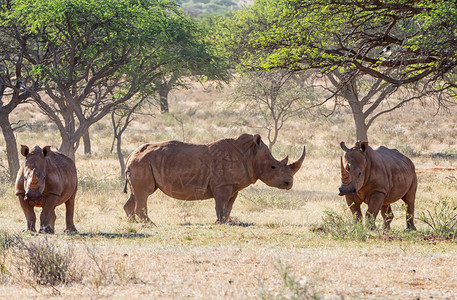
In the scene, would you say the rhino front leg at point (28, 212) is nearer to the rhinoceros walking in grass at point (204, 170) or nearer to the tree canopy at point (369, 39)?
the rhinoceros walking in grass at point (204, 170)

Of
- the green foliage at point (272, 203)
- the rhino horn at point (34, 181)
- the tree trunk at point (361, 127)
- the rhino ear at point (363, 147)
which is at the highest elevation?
the tree trunk at point (361, 127)

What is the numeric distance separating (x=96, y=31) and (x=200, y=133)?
22303 millimetres

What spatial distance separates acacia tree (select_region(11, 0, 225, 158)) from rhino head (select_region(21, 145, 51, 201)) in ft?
25.9

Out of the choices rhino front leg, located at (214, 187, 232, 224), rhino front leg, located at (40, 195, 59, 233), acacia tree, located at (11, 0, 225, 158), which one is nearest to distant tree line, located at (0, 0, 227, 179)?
acacia tree, located at (11, 0, 225, 158)

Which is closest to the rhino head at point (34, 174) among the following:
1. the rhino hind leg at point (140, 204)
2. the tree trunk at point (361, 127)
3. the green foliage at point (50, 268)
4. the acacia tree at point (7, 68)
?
the rhino hind leg at point (140, 204)

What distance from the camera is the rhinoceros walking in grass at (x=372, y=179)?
11.3 meters

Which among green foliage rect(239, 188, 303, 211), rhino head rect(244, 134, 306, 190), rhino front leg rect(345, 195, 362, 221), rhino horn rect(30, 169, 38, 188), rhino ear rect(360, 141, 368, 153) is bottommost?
green foliage rect(239, 188, 303, 211)

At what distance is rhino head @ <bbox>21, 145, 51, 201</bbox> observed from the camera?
10.8m

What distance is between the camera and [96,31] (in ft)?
66.0

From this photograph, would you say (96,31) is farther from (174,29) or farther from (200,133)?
(200,133)

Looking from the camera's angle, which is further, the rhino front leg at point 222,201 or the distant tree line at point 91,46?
the distant tree line at point 91,46

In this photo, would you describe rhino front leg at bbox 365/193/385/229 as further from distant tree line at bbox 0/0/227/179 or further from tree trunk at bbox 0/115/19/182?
tree trunk at bbox 0/115/19/182

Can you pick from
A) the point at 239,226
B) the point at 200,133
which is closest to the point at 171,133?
the point at 200,133

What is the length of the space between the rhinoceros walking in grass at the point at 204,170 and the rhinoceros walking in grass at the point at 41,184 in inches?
83.4
